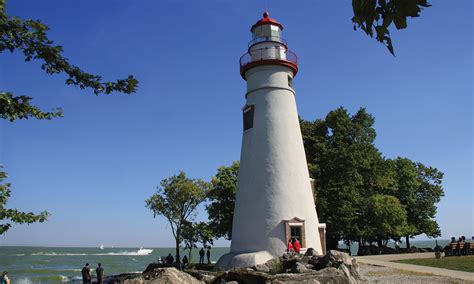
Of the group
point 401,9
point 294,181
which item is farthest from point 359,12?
point 294,181

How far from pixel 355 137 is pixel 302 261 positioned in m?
20.1

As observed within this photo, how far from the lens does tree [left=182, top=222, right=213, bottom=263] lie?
29.8 metres

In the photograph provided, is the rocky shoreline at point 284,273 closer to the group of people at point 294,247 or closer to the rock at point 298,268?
the rock at point 298,268

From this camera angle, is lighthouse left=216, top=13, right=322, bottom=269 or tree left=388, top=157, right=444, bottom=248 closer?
lighthouse left=216, top=13, right=322, bottom=269

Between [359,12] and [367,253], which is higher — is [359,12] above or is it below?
above

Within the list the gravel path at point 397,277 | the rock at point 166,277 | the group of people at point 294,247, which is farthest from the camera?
the group of people at point 294,247

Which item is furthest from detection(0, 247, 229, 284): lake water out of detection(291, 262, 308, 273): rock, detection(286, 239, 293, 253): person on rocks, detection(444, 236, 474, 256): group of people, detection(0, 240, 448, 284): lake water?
detection(444, 236, 474, 256): group of people

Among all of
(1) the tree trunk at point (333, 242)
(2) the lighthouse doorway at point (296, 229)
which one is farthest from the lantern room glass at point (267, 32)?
(1) the tree trunk at point (333, 242)

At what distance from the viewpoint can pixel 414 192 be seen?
38406 mm

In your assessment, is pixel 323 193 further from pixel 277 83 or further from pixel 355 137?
pixel 277 83

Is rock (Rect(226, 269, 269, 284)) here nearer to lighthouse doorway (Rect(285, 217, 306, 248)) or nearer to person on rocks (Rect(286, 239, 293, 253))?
person on rocks (Rect(286, 239, 293, 253))

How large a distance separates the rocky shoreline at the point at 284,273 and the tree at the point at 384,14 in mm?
9688

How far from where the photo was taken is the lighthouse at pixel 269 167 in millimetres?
17688

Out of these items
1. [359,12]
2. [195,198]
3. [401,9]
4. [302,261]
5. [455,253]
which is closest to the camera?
[401,9]
